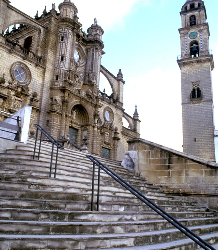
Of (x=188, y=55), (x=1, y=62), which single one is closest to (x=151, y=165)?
(x=1, y=62)

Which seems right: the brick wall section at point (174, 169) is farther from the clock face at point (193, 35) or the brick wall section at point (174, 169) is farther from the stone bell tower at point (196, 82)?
the clock face at point (193, 35)

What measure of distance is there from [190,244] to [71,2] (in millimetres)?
23514

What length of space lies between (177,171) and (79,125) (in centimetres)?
1532

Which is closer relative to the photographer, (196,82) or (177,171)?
(177,171)

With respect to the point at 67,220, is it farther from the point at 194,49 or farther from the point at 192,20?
the point at 192,20

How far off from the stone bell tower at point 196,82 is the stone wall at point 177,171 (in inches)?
934

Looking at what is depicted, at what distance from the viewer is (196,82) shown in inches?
1364

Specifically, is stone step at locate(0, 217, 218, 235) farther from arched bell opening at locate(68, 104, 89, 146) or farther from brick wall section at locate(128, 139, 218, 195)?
arched bell opening at locate(68, 104, 89, 146)

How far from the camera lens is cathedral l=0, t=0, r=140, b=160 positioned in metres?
18.0

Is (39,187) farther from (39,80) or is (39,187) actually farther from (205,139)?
(205,139)

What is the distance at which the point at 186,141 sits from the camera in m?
32.6

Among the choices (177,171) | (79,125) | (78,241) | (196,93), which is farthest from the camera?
(196,93)

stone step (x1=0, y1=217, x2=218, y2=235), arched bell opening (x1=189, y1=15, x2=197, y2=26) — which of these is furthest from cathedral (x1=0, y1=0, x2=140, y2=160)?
arched bell opening (x1=189, y1=15, x2=197, y2=26)

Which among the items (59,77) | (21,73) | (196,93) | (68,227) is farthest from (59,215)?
(196,93)
